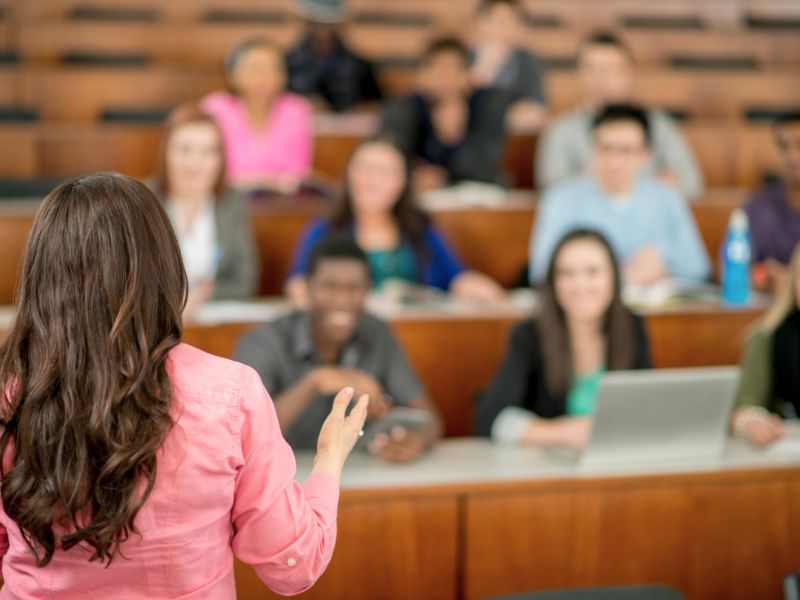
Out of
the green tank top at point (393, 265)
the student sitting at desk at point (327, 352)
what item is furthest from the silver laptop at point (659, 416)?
the green tank top at point (393, 265)

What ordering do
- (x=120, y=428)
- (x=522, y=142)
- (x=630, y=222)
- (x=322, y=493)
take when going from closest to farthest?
(x=120, y=428)
(x=322, y=493)
(x=630, y=222)
(x=522, y=142)

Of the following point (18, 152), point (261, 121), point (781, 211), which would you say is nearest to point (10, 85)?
point (18, 152)

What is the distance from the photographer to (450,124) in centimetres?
447

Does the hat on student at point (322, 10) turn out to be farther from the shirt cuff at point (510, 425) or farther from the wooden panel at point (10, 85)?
the shirt cuff at point (510, 425)

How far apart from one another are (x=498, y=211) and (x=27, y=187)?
1574 millimetres

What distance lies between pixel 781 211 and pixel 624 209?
50 centimetres

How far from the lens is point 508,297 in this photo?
3.39m

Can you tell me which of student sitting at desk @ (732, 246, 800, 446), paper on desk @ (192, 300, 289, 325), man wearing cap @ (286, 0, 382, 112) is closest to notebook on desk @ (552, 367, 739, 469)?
student sitting at desk @ (732, 246, 800, 446)

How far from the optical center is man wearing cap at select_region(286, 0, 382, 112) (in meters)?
5.30

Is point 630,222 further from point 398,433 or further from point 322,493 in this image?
point 322,493

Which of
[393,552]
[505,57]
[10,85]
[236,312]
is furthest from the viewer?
[505,57]

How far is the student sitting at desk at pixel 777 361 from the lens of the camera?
8.32 feet

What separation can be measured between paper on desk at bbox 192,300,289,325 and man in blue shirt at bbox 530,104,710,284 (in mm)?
872

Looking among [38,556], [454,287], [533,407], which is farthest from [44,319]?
[454,287]
